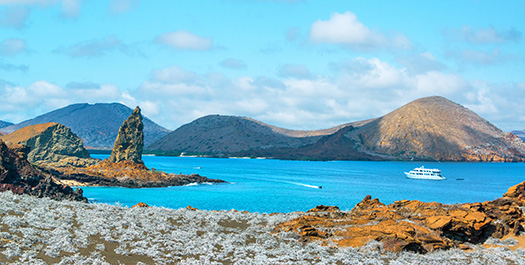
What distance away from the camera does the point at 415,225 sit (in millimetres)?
20156

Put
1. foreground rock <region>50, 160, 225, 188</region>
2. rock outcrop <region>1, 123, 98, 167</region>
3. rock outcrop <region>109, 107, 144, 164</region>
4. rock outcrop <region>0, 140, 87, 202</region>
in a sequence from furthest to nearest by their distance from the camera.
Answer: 1. rock outcrop <region>1, 123, 98, 167</region>
2. rock outcrop <region>109, 107, 144, 164</region>
3. foreground rock <region>50, 160, 225, 188</region>
4. rock outcrop <region>0, 140, 87, 202</region>

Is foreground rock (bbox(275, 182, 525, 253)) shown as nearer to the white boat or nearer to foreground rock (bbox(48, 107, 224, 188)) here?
foreground rock (bbox(48, 107, 224, 188))

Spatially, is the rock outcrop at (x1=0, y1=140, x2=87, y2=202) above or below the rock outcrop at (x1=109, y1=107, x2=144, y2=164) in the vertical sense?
below

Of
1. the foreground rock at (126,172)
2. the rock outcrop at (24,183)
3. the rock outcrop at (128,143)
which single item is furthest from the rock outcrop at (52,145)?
the rock outcrop at (24,183)

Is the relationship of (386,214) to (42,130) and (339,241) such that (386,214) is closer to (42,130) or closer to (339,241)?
(339,241)

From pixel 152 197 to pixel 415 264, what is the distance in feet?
190

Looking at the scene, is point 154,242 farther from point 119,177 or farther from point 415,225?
point 119,177

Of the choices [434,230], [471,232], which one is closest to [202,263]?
[434,230]

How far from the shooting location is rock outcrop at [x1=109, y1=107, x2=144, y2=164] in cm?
9294

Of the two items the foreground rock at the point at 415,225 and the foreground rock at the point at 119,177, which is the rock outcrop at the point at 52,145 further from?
the foreground rock at the point at 415,225

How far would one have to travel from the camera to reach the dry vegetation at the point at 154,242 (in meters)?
14.3

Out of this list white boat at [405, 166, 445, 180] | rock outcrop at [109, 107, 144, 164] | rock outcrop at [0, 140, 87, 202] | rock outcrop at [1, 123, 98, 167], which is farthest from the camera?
white boat at [405, 166, 445, 180]

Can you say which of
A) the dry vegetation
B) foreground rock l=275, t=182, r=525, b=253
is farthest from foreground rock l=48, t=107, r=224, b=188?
foreground rock l=275, t=182, r=525, b=253

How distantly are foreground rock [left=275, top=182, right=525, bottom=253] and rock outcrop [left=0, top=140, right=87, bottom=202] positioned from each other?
30988 millimetres
